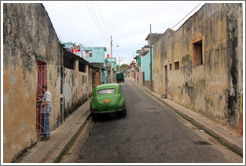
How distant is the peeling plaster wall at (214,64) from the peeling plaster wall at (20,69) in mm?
6460

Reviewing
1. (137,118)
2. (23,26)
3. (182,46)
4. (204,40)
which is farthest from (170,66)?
(23,26)

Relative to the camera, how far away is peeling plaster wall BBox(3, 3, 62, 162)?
4246 mm

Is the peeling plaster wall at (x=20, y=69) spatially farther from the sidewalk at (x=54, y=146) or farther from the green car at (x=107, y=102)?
the green car at (x=107, y=102)

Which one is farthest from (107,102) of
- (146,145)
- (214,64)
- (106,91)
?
(214,64)

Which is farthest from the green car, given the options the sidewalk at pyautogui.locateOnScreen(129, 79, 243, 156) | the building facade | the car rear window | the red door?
the sidewalk at pyautogui.locateOnScreen(129, 79, 243, 156)

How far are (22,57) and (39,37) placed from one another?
1.55 meters

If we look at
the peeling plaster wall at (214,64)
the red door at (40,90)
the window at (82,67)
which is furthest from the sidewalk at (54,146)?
the window at (82,67)

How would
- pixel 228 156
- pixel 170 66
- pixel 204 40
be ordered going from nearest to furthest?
pixel 228 156
pixel 204 40
pixel 170 66

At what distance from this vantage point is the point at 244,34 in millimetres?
5984

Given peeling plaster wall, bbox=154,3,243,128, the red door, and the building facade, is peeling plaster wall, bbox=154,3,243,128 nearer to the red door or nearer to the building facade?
the building facade

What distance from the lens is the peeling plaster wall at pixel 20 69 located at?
13.9 feet

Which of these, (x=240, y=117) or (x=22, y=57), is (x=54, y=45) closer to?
(x=22, y=57)

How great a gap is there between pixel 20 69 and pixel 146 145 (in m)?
4.03

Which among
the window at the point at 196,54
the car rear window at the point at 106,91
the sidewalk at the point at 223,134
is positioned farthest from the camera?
the window at the point at 196,54
